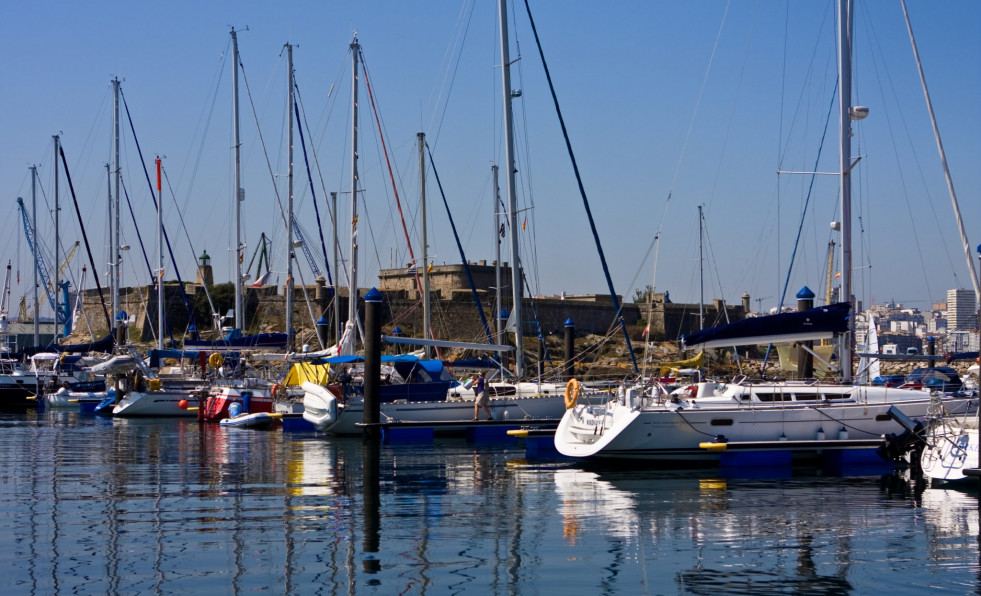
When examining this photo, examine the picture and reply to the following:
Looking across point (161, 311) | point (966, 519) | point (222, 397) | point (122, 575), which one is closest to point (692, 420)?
point (966, 519)

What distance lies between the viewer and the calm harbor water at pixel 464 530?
9609 millimetres

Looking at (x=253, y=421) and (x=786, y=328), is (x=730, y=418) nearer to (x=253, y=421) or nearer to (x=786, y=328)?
(x=786, y=328)

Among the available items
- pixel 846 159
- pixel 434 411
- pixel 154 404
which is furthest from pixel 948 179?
pixel 154 404

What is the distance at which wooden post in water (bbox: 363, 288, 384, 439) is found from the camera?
22609mm

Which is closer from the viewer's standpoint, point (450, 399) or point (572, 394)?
point (572, 394)

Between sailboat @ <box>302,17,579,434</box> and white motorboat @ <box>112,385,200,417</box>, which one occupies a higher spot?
sailboat @ <box>302,17,579,434</box>

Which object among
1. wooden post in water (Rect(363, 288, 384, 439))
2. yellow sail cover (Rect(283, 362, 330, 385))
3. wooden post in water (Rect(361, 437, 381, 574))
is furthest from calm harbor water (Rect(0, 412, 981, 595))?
yellow sail cover (Rect(283, 362, 330, 385))

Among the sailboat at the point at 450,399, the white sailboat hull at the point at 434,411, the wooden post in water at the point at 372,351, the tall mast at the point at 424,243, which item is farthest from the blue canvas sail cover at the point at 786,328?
the tall mast at the point at 424,243

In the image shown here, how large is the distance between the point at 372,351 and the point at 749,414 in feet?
27.0

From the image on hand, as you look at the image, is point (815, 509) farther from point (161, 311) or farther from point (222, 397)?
point (161, 311)

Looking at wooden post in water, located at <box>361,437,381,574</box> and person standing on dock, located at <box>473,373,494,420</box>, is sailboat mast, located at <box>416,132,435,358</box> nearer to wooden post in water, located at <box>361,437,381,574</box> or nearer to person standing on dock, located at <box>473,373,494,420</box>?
person standing on dock, located at <box>473,373,494,420</box>

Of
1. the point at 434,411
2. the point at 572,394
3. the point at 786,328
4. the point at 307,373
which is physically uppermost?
the point at 786,328

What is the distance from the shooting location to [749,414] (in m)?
18.4

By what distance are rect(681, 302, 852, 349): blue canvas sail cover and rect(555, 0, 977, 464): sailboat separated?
18mm
